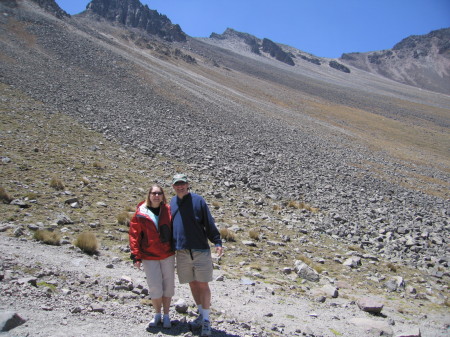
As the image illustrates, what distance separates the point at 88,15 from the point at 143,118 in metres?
93.4

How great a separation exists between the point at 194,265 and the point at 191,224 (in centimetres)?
66

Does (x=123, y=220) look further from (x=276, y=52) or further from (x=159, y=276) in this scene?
(x=276, y=52)

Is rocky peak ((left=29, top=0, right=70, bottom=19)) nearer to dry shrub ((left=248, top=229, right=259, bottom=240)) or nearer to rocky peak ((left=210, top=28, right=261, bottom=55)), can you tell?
dry shrub ((left=248, top=229, right=259, bottom=240))

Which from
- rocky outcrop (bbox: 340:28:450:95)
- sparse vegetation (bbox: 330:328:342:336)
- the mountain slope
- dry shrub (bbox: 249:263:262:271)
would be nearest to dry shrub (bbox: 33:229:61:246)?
dry shrub (bbox: 249:263:262:271)

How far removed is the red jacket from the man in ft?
0.71

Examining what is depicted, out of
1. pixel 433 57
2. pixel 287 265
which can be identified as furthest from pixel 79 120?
pixel 433 57

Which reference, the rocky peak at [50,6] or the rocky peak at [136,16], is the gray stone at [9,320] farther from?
the rocky peak at [136,16]

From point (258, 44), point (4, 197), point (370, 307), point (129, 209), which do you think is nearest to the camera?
point (370, 307)

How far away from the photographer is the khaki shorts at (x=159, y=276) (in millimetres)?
4949

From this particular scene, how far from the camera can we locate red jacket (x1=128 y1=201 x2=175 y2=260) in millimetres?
4930

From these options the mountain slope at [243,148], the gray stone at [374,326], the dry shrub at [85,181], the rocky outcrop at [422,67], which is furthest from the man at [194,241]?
the rocky outcrop at [422,67]

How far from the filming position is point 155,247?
16.2 feet

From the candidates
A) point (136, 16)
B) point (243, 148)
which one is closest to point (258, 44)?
point (136, 16)

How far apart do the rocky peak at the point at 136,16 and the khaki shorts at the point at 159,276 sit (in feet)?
372
